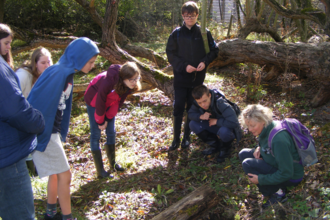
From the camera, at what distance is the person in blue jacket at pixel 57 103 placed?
2.22 metres

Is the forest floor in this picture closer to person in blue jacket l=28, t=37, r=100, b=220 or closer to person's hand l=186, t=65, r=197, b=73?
person in blue jacket l=28, t=37, r=100, b=220

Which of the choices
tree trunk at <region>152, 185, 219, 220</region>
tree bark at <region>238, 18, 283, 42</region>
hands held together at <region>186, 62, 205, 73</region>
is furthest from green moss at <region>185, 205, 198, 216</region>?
tree bark at <region>238, 18, 283, 42</region>

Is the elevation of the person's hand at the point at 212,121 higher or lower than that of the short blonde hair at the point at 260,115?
lower

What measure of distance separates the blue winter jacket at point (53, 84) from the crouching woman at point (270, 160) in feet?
5.86

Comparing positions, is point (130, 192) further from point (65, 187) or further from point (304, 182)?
point (304, 182)

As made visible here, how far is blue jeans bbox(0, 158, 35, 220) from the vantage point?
176 cm

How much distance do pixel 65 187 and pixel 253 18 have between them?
287 inches

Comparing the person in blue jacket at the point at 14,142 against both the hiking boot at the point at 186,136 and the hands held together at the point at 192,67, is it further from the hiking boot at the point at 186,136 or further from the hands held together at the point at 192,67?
the hiking boot at the point at 186,136

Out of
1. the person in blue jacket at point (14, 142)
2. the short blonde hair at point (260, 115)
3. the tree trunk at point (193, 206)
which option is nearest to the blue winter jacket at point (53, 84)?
the person in blue jacket at point (14, 142)

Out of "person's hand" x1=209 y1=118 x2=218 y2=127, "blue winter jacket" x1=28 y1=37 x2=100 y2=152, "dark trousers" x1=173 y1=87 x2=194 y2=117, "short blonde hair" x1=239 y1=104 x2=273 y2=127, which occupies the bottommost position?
"person's hand" x1=209 y1=118 x2=218 y2=127

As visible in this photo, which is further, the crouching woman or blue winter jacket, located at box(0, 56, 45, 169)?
the crouching woman

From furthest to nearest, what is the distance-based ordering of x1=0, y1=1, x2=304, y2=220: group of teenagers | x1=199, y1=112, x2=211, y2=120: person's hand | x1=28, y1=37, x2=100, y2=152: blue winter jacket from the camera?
x1=199, y1=112, x2=211, y2=120: person's hand, x1=28, y1=37, x2=100, y2=152: blue winter jacket, x1=0, y1=1, x2=304, y2=220: group of teenagers

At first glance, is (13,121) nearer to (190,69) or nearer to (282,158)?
(282,158)

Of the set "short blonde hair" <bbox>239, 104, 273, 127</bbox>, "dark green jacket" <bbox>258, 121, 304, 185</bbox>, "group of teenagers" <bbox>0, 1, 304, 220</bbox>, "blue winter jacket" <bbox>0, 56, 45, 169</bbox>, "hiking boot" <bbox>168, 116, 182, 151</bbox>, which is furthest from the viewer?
"hiking boot" <bbox>168, 116, 182, 151</bbox>
